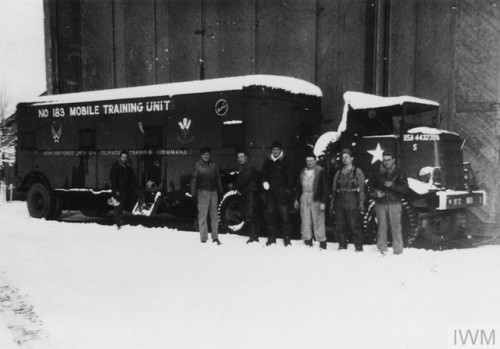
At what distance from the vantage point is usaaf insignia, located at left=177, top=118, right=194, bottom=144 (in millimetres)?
10617

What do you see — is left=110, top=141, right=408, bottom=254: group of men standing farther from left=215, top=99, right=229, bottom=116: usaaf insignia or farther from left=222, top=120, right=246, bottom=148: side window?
left=215, top=99, right=229, bottom=116: usaaf insignia

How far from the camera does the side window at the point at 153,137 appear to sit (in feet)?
36.3

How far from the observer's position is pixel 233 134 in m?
10.2

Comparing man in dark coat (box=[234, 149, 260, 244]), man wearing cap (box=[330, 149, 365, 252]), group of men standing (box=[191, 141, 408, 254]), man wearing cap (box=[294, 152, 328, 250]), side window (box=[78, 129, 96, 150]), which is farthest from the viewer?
side window (box=[78, 129, 96, 150])

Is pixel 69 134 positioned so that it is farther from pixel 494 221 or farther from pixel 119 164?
pixel 494 221

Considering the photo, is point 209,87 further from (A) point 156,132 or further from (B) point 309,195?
(B) point 309,195

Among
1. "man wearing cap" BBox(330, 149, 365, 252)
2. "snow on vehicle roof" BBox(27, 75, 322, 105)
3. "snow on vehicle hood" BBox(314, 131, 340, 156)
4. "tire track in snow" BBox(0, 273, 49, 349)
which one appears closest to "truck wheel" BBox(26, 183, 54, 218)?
"snow on vehicle roof" BBox(27, 75, 322, 105)

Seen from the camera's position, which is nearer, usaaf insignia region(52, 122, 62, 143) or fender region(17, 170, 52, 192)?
usaaf insignia region(52, 122, 62, 143)

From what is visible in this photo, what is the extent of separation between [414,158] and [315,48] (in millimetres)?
7453

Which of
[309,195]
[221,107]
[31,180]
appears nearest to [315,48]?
[221,107]

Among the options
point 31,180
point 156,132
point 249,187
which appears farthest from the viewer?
point 31,180

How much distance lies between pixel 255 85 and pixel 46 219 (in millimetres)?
6931

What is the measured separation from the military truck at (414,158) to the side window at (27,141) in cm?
805

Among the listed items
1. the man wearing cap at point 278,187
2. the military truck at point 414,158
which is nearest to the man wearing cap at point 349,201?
the military truck at point 414,158
